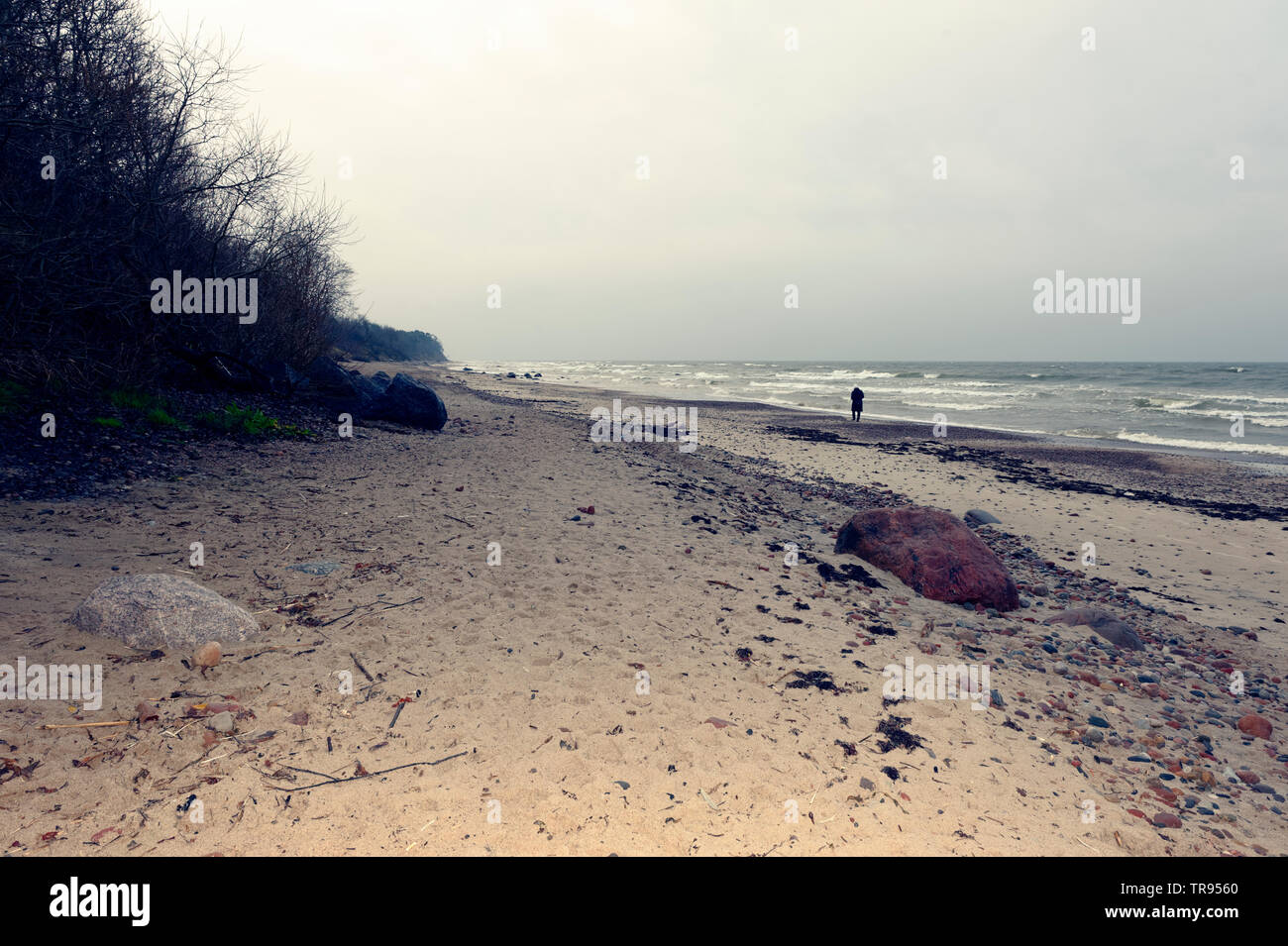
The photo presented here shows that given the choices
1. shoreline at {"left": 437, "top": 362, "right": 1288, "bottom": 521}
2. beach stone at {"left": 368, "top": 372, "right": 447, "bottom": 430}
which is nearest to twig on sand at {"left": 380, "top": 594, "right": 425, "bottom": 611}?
beach stone at {"left": 368, "top": 372, "right": 447, "bottom": 430}

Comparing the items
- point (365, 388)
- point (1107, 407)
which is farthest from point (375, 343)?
point (1107, 407)

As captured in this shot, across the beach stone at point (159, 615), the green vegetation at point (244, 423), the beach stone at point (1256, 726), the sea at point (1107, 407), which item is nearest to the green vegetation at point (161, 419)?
the green vegetation at point (244, 423)

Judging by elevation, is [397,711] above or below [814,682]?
above

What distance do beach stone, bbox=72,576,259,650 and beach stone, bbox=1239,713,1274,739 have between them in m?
8.11

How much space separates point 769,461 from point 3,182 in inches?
628

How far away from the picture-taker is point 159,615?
4.77 meters

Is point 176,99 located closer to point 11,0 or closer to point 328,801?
point 11,0

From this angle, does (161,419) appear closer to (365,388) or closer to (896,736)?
(365,388)

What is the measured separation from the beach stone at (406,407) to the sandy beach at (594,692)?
5473mm

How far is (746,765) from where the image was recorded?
12.8ft

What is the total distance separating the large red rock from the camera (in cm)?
734

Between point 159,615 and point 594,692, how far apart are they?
348 centimetres

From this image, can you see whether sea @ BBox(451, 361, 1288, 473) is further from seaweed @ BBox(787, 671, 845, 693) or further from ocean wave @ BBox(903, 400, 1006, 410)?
seaweed @ BBox(787, 671, 845, 693)

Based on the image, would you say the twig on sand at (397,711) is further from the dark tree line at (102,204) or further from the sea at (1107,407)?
the sea at (1107,407)
